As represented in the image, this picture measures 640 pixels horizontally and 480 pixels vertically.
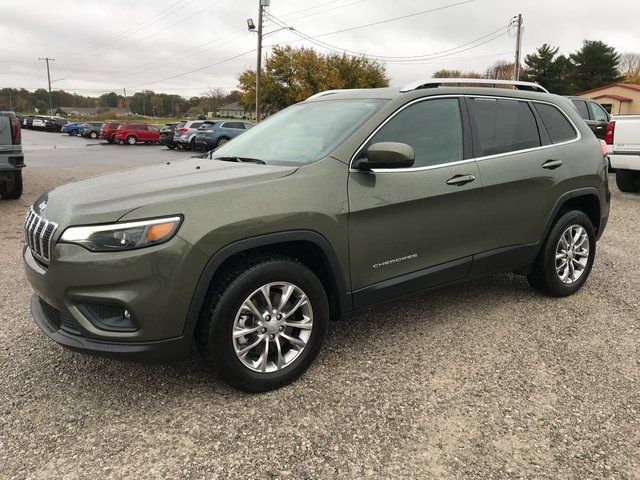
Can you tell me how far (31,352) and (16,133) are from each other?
6.10m

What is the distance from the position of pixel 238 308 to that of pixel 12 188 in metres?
8.28

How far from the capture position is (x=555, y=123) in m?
4.36

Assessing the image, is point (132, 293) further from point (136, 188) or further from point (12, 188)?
point (12, 188)

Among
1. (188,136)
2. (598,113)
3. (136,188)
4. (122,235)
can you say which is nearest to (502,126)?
(136,188)

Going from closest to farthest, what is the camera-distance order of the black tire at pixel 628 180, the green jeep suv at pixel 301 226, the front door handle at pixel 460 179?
the green jeep suv at pixel 301 226, the front door handle at pixel 460 179, the black tire at pixel 628 180

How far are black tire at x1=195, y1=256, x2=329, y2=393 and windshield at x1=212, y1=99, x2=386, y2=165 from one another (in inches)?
28.1

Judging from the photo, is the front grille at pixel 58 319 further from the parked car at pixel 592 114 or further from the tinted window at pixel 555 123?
the parked car at pixel 592 114

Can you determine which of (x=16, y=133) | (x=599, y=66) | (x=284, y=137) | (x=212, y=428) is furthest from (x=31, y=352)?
(x=599, y=66)

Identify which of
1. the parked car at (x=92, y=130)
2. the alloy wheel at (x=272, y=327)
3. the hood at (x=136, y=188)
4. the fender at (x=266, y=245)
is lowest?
the parked car at (x=92, y=130)

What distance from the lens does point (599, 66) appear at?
57.3 m

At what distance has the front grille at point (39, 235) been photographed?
265 cm

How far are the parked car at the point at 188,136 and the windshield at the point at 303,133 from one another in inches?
942

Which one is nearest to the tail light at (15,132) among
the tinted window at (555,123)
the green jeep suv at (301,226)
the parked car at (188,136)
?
the green jeep suv at (301,226)

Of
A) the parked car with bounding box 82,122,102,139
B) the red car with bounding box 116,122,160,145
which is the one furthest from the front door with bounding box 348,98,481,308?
the parked car with bounding box 82,122,102,139
